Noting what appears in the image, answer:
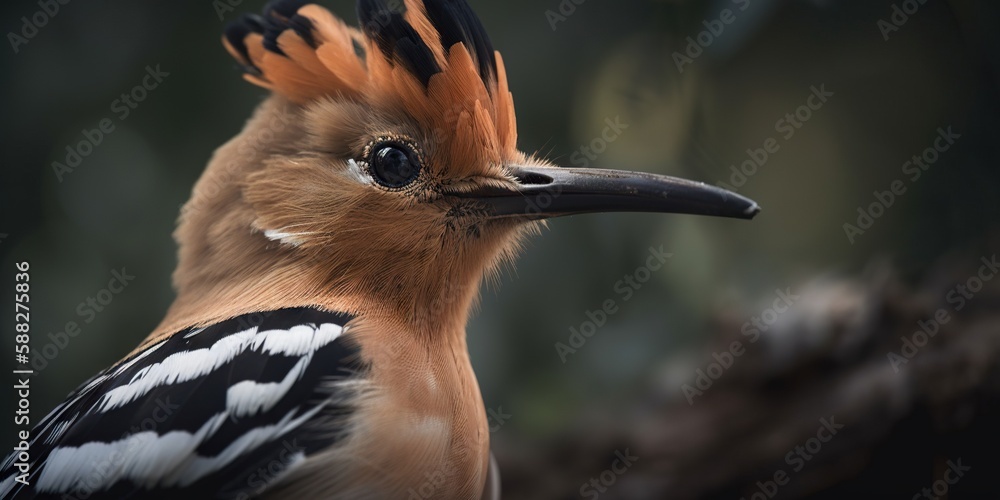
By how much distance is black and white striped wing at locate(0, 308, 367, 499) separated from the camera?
1.87 m

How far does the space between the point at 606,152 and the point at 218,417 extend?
219 cm

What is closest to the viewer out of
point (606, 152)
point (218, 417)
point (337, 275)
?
point (218, 417)

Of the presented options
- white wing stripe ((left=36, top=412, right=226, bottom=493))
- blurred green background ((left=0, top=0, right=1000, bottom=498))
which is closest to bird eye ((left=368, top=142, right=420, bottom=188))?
white wing stripe ((left=36, top=412, right=226, bottom=493))

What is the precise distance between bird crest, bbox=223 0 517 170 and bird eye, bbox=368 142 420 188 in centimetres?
9

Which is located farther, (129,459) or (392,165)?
(392,165)

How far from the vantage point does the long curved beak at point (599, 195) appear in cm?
217

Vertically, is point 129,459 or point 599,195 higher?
point 599,195

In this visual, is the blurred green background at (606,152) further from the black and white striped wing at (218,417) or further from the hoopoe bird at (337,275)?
the black and white striped wing at (218,417)

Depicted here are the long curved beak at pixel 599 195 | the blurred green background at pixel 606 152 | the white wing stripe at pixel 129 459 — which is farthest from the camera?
the blurred green background at pixel 606 152

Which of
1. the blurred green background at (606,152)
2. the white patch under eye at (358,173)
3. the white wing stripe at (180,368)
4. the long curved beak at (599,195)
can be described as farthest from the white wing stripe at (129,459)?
the blurred green background at (606,152)

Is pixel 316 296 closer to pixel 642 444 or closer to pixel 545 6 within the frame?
pixel 642 444

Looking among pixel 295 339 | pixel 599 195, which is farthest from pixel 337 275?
pixel 599 195

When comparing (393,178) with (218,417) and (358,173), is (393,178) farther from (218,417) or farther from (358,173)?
(218,417)

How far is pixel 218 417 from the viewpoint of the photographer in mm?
1885
